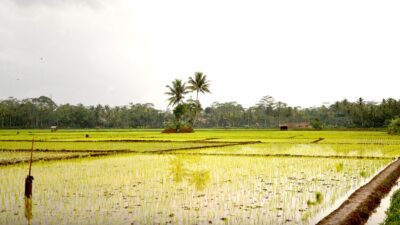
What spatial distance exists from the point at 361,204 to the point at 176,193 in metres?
3.08

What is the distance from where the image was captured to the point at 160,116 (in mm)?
87125

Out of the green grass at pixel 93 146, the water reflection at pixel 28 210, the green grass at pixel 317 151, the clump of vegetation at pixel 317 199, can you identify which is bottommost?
the water reflection at pixel 28 210

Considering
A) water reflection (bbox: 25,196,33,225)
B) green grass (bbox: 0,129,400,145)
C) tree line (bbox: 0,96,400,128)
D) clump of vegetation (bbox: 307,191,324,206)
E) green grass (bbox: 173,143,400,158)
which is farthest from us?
tree line (bbox: 0,96,400,128)

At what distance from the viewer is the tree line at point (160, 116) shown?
193 ft

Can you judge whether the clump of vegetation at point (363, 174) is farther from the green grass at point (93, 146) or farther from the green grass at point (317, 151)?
the green grass at point (93, 146)

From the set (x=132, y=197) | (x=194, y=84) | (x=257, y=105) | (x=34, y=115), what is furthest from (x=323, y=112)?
(x=132, y=197)

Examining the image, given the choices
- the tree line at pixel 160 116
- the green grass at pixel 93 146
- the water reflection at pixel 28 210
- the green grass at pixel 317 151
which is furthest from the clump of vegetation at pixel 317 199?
the tree line at pixel 160 116

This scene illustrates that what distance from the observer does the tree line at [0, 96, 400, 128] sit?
5869 centimetres

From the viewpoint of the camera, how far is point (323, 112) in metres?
90.0

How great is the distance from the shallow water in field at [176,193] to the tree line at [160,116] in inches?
1687

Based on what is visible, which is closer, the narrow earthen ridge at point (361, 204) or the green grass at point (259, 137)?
the narrow earthen ridge at point (361, 204)

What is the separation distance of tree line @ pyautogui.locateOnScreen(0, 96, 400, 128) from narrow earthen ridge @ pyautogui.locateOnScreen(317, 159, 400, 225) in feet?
148

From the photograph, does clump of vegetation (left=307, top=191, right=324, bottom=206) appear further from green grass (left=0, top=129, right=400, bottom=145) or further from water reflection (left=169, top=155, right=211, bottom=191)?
green grass (left=0, top=129, right=400, bottom=145)

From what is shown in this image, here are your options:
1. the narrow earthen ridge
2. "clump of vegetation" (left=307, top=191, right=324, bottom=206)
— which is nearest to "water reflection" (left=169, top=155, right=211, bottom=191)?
"clump of vegetation" (left=307, top=191, right=324, bottom=206)
